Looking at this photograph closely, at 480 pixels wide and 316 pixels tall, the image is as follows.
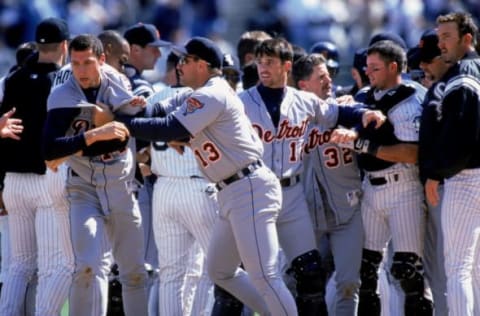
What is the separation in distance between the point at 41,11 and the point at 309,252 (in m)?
11.7

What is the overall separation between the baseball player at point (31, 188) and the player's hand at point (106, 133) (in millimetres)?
969

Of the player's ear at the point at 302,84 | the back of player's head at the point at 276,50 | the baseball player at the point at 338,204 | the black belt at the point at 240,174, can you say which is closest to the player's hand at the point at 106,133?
the black belt at the point at 240,174

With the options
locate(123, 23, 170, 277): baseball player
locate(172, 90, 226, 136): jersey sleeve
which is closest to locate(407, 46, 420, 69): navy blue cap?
A: locate(123, 23, 170, 277): baseball player

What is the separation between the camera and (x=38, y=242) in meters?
8.98

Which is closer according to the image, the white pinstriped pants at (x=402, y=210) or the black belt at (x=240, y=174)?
the black belt at (x=240, y=174)

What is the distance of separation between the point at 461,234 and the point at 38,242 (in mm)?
2970

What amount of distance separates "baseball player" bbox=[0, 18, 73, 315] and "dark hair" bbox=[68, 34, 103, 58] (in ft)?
2.52

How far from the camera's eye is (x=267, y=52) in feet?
28.1

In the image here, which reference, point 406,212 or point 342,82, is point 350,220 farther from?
point 342,82

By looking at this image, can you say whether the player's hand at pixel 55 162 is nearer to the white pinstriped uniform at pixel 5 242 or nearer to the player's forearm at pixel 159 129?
the player's forearm at pixel 159 129

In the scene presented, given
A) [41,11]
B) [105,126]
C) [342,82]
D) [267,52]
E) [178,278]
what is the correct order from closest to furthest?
[105,126], [267,52], [178,278], [342,82], [41,11]

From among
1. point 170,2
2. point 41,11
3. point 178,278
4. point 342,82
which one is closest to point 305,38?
point 170,2

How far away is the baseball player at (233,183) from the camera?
Answer: 7.98 m

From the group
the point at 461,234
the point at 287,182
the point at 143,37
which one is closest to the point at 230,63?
the point at 143,37
